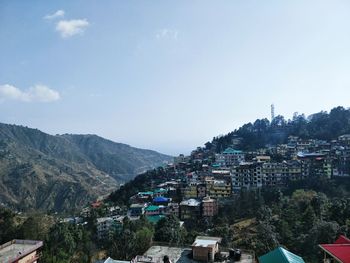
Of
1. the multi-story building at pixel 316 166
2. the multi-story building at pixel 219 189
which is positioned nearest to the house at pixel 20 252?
the multi-story building at pixel 219 189

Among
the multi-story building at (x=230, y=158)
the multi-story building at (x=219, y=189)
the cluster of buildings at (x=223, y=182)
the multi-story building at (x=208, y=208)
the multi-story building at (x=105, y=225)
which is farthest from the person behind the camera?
the multi-story building at (x=230, y=158)

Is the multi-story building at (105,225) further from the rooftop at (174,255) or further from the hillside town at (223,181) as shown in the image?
the rooftop at (174,255)

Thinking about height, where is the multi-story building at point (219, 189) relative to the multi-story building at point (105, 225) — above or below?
above

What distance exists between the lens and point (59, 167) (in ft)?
345

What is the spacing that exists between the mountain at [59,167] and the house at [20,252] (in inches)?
1925

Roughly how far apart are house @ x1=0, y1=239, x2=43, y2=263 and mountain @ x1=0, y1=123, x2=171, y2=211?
160 ft

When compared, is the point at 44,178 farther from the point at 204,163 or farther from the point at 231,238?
the point at 231,238

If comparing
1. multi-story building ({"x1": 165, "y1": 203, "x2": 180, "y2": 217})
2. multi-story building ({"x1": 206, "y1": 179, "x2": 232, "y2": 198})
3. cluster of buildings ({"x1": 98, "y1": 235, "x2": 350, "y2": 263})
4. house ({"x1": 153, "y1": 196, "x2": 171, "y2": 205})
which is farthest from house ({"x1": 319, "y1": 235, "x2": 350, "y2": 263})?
multi-story building ({"x1": 206, "y1": 179, "x2": 232, "y2": 198})

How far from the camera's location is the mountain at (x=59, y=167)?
7531 centimetres

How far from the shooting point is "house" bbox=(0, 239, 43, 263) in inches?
624

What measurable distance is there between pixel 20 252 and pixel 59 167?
92.7 meters

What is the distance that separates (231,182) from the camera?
3678 cm

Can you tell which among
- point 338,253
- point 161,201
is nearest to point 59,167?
point 161,201

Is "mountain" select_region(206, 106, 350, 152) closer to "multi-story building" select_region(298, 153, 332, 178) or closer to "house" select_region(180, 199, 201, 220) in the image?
"multi-story building" select_region(298, 153, 332, 178)
